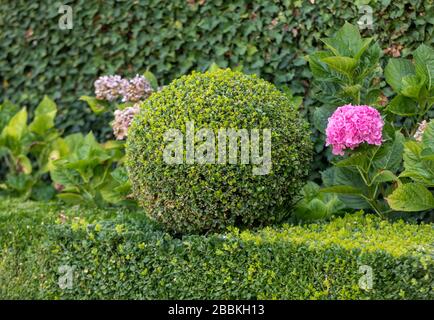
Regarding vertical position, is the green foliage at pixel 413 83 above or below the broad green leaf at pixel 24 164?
above

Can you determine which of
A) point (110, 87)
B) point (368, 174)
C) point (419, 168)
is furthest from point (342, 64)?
point (110, 87)

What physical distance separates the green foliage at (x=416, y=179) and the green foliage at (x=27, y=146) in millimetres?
3407

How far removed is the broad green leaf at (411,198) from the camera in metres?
4.70

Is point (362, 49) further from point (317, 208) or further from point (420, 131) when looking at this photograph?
point (317, 208)

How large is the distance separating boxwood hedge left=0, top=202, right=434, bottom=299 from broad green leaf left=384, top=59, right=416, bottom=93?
0.97m

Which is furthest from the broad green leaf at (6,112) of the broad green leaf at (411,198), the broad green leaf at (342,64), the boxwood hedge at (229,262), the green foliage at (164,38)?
the broad green leaf at (411,198)

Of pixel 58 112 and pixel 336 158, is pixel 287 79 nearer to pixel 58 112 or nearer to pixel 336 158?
pixel 336 158

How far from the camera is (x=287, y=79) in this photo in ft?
19.9

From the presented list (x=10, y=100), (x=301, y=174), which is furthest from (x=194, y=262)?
(x=10, y=100)

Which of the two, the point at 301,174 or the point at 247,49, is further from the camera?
the point at 247,49

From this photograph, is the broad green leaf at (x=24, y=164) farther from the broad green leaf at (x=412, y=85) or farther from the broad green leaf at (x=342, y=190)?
the broad green leaf at (x=412, y=85)

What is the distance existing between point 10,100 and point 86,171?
Result: 1989mm

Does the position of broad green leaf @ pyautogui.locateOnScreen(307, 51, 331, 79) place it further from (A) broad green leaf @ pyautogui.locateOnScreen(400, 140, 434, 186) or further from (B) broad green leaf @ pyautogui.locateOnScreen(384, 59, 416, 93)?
(A) broad green leaf @ pyautogui.locateOnScreen(400, 140, 434, 186)

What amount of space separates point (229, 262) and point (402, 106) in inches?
65.7
